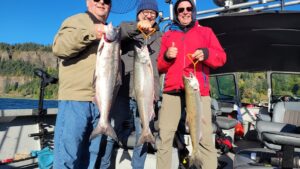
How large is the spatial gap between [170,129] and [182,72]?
2.48 feet

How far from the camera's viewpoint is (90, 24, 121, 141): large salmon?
299cm

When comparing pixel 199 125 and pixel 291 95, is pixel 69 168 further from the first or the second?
pixel 291 95

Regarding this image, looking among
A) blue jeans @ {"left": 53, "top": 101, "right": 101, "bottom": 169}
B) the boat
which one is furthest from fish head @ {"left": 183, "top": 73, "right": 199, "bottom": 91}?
the boat

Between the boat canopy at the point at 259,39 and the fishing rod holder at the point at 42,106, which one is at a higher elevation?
the boat canopy at the point at 259,39

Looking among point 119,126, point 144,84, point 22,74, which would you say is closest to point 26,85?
point 22,74

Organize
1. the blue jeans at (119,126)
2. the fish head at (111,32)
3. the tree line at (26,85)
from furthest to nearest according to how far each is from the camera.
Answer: the tree line at (26,85)
the blue jeans at (119,126)
the fish head at (111,32)

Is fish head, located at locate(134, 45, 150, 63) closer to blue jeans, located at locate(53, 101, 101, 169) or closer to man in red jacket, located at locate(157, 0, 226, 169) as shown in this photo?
man in red jacket, located at locate(157, 0, 226, 169)

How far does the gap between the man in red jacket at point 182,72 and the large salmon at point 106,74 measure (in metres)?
0.90

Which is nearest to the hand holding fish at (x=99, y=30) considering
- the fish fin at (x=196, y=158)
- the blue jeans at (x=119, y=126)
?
the blue jeans at (x=119, y=126)

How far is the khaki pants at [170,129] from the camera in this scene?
3859 millimetres

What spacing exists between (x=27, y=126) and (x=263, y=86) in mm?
6700

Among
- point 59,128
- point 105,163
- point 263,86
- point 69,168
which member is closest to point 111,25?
point 59,128

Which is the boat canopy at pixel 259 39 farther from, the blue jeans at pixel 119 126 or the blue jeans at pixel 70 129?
the blue jeans at pixel 70 129

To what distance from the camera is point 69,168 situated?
3.48 metres
